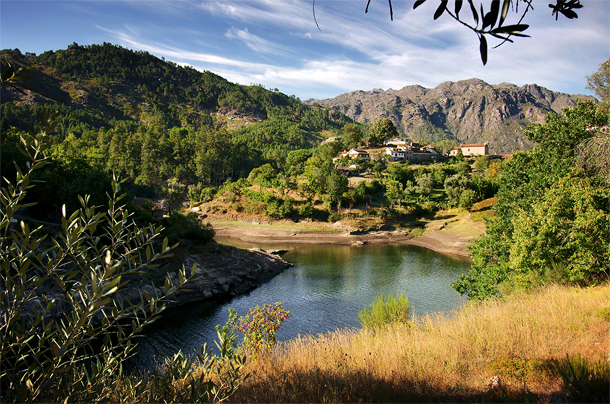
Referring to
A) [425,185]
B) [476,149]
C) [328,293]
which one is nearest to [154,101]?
[476,149]

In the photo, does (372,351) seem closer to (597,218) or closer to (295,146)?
(597,218)

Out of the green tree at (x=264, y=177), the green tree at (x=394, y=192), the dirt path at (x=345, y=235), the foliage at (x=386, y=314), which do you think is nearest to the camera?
the foliage at (x=386, y=314)

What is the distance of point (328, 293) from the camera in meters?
24.9

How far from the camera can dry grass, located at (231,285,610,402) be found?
5598mm

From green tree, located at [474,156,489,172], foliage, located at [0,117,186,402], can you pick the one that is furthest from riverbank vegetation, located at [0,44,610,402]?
green tree, located at [474,156,489,172]

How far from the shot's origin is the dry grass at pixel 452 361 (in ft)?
18.4

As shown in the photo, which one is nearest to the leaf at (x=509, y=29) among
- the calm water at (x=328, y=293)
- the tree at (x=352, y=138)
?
the calm water at (x=328, y=293)

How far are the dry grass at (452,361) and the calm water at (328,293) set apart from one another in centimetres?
416

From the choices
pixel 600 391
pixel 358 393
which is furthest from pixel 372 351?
pixel 600 391

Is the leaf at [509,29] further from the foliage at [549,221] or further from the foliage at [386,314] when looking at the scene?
the foliage at [549,221]

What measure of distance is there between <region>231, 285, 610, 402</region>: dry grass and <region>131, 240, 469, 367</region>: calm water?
13.7ft

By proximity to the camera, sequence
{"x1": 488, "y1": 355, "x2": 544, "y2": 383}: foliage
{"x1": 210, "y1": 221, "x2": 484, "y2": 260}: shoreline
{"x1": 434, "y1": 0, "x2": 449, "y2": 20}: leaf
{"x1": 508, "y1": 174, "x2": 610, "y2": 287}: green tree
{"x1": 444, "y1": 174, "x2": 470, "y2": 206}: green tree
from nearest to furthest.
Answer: {"x1": 434, "y1": 0, "x2": 449, "y2": 20}: leaf, {"x1": 488, "y1": 355, "x2": 544, "y2": 383}: foliage, {"x1": 508, "y1": 174, "x2": 610, "y2": 287}: green tree, {"x1": 210, "y1": 221, "x2": 484, "y2": 260}: shoreline, {"x1": 444, "y1": 174, "x2": 470, "y2": 206}: green tree

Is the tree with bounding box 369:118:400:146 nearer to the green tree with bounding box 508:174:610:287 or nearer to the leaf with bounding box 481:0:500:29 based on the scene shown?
the green tree with bounding box 508:174:610:287

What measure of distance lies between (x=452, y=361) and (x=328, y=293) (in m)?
18.7
